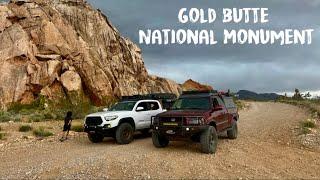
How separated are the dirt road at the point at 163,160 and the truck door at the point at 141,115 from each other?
2.80ft

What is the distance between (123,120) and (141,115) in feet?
3.65

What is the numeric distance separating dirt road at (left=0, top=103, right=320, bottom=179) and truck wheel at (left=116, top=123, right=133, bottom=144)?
35cm

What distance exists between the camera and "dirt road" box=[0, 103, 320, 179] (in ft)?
34.9

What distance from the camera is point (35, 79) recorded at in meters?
39.2

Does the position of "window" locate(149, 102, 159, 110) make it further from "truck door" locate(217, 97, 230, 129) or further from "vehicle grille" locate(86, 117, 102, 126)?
"truck door" locate(217, 97, 230, 129)

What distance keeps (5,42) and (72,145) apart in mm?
28044

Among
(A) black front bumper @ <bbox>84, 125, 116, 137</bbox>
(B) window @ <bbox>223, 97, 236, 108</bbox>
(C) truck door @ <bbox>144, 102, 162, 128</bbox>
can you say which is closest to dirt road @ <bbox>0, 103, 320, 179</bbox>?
(A) black front bumper @ <bbox>84, 125, 116, 137</bbox>

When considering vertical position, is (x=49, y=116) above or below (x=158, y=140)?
above

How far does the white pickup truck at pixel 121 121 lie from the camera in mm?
15938

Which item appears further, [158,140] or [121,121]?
[121,121]

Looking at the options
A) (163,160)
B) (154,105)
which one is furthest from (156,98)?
(163,160)

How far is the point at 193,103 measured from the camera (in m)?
14.8

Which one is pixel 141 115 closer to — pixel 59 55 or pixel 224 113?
pixel 224 113

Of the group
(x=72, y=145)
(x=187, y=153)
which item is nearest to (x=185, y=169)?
(x=187, y=153)
